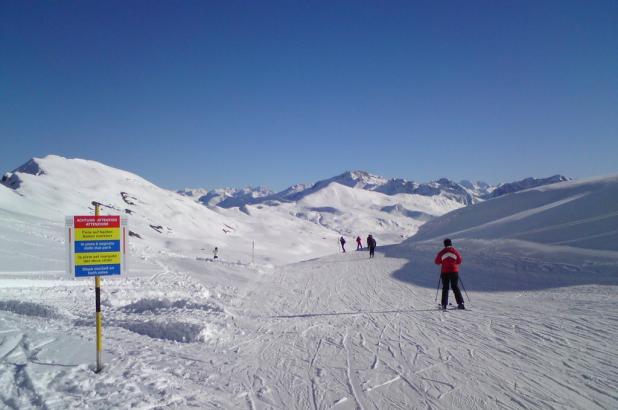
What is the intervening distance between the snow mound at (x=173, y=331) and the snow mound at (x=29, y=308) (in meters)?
2.72

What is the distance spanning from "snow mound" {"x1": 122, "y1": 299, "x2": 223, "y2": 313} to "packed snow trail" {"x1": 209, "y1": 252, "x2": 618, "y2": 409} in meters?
0.93

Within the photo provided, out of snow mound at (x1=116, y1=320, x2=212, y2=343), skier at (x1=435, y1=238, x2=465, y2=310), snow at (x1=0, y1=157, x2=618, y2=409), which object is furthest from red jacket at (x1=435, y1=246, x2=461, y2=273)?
snow mound at (x1=116, y1=320, x2=212, y2=343)

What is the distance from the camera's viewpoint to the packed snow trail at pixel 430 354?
17.0 ft

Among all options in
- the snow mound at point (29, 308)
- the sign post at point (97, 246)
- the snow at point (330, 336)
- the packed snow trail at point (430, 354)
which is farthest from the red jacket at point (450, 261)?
the snow mound at point (29, 308)

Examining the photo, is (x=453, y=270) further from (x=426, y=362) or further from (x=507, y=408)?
(x=507, y=408)

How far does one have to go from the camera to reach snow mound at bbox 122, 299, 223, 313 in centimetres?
1054

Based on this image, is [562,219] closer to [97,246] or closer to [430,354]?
[430,354]

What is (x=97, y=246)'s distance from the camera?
19.1 feet

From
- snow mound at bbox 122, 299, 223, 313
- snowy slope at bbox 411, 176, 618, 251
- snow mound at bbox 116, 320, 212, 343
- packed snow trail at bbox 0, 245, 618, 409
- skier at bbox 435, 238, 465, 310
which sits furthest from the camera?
snowy slope at bbox 411, 176, 618, 251

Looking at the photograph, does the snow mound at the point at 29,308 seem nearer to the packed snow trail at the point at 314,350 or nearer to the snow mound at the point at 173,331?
the packed snow trail at the point at 314,350

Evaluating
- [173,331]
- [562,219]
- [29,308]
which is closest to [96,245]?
[173,331]

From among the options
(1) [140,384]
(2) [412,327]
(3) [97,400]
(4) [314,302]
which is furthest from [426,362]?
(4) [314,302]

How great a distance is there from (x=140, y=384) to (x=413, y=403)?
399 centimetres

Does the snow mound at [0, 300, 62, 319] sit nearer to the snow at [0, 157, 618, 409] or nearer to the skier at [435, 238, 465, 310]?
the snow at [0, 157, 618, 409]
